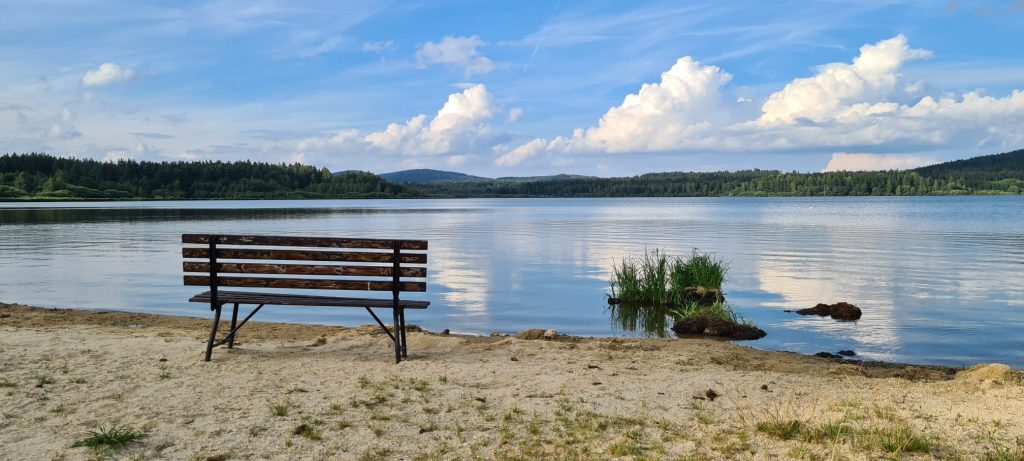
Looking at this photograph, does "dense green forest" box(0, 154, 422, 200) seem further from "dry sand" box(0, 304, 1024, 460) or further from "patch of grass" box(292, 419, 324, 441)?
"patch of grass" box(292, 419, 324, 441)

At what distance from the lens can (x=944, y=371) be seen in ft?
34.8

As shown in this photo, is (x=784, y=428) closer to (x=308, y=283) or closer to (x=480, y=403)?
(x=480, y=403)

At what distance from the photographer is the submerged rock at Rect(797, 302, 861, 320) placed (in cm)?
1630

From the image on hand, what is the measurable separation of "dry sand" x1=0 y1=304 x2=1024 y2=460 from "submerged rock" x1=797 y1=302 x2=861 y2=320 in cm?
556

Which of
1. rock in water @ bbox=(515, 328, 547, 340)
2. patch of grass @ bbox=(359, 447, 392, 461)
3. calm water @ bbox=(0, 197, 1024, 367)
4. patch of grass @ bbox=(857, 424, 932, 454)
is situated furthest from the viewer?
calm water @ bbox=(0, 197, 1024, 367)

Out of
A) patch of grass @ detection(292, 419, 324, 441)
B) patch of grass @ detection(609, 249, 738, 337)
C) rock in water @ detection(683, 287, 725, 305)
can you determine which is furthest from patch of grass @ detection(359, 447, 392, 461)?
rock in water @ detection(683, 287, 725, 305)

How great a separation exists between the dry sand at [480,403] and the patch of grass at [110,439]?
0.24 feet

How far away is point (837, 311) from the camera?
16438 mm

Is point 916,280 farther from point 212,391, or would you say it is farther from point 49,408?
point 49,408

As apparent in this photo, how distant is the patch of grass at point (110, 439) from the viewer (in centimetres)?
596

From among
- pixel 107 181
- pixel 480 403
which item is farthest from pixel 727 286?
pixel 107 181

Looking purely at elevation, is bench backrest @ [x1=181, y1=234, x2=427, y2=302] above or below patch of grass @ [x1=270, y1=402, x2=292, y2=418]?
above

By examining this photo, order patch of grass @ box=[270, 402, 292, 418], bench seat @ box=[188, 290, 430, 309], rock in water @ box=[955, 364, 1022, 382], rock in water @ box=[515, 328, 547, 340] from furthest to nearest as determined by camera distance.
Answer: rock in water @ box=[515, 328, 547, 340] → bench seat @ box=[188, 290, 430, 309] → rock in water @ box=[955, 364, 1022, 382] → patch of grass @ box=[270, 402, 292, 418]

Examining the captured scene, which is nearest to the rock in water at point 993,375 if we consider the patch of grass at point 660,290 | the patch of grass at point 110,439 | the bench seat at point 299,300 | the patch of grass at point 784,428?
the patch of grass at point 784,428
